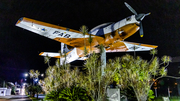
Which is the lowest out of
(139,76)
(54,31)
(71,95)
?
(71,95)

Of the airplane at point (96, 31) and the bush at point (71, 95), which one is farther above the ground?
the airplane at point (96, 31)

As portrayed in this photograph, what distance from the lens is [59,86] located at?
1237 cm

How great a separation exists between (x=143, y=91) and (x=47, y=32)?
1054 cm

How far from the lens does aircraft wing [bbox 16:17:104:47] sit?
43.3 feet

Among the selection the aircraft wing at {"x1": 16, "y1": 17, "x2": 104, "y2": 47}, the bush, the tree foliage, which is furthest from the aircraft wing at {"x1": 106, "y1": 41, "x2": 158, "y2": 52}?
the bush

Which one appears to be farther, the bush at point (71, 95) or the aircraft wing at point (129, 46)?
the aircraft wing at point (129, 46)

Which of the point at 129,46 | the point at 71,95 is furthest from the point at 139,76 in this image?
the point at 129,46

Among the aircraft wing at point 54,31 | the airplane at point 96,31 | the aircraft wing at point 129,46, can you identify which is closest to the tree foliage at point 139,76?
the airplane at point 96,31

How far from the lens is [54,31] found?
48.7 ft

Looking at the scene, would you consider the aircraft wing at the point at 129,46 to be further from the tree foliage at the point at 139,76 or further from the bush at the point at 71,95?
the bush at the point at 71,95

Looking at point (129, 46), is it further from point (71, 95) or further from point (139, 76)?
point (71, 95)

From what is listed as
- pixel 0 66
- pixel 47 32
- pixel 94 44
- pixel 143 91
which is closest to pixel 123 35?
pixel 94 44

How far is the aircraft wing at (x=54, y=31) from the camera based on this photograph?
13.2 m

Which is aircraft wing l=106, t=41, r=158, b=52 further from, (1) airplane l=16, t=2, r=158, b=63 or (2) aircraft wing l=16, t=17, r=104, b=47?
(2) aircraft wing l=16, t=17, r=104, b=47
